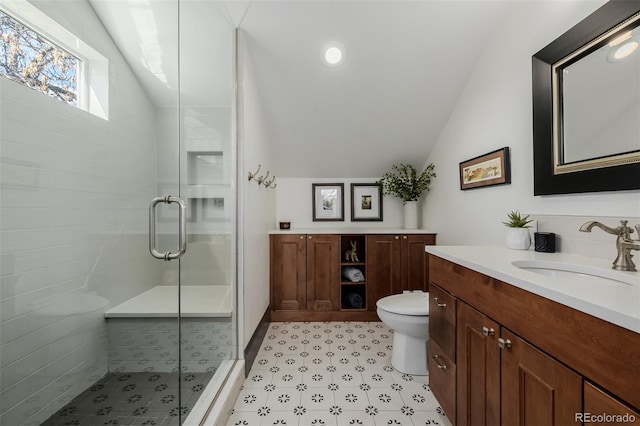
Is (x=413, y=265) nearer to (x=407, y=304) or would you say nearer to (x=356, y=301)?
(x=356, y=301)

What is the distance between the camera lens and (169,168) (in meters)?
1.28

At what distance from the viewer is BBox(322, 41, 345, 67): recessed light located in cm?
194

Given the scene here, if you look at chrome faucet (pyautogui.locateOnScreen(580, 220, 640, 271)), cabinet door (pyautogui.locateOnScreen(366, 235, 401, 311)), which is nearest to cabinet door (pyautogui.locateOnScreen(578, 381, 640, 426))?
chrome faucet (pyautogui.locateOnScreen(580, 220, 640, 271))

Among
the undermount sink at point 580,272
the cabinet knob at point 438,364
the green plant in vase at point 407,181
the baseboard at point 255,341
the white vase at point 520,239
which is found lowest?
the baseboard at point 255,341

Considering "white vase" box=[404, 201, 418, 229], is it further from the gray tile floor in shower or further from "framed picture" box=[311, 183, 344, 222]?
the gray tile floor in shower

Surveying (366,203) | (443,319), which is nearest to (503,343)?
(443,319)

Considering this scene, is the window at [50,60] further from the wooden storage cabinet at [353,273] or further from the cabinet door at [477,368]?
the wooden storage cabinet at [353,273]

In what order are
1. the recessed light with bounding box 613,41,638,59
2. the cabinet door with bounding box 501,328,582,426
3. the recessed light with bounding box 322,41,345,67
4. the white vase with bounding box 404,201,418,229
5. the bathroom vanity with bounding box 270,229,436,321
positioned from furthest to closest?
the white vase with bounding box 404,201,418,229 → the bathroom vanity with bounding box 270,229,436,321 → the recessed light with bounding box 322,41,345,67 → the recessed light with bounding box 613,41,638,59 → the cabinet door with bounding box 501,328,582,426

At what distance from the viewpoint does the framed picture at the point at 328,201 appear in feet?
10.1

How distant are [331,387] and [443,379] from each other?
68 cm

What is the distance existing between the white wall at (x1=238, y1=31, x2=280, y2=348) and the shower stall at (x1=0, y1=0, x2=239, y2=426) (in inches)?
5.8

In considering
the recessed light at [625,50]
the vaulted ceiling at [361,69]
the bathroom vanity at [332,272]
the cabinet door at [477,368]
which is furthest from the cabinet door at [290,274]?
the recessed light at [625,50]

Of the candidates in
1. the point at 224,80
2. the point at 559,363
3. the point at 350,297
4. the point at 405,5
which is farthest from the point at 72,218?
the point at 350,297

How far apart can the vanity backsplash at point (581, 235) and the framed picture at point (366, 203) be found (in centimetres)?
172
